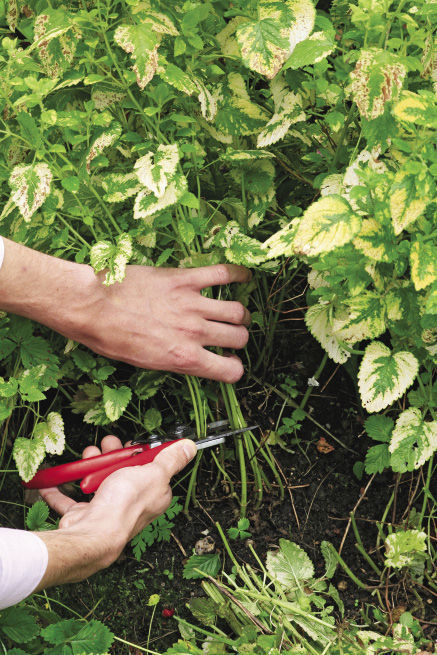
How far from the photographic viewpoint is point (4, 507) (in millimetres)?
1321

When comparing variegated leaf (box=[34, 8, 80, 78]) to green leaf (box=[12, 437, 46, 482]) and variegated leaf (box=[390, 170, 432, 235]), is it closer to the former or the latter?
variegated leaf (box=[390, 170, 432, 235])

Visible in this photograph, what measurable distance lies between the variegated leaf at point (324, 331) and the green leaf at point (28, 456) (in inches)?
20.9

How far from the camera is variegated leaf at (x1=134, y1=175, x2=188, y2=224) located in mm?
921

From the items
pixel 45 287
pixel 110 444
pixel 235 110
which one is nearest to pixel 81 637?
pixel 110 444

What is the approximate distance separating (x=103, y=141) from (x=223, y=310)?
0.37 metres

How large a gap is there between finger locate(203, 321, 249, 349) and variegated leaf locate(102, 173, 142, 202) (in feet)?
0.94

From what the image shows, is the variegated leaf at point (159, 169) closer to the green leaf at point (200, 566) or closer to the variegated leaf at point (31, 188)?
the variegated leaf at point (31, 188)

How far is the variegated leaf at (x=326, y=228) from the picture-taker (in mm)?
786

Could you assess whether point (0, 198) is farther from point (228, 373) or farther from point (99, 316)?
point (228, 373)

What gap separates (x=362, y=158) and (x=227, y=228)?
0.25 meters

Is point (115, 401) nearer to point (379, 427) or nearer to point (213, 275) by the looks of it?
point (213, 275)

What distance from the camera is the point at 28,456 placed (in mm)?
1112

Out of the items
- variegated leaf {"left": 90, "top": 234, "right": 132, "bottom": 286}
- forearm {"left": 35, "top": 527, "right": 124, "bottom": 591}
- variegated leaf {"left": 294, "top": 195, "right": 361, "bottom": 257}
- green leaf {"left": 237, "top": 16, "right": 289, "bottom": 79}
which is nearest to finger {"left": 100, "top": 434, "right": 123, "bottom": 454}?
forearm {"left": 35, "top": 527, "right": 124, "bottom": 591}

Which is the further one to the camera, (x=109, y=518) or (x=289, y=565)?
(x=289, y=565)
